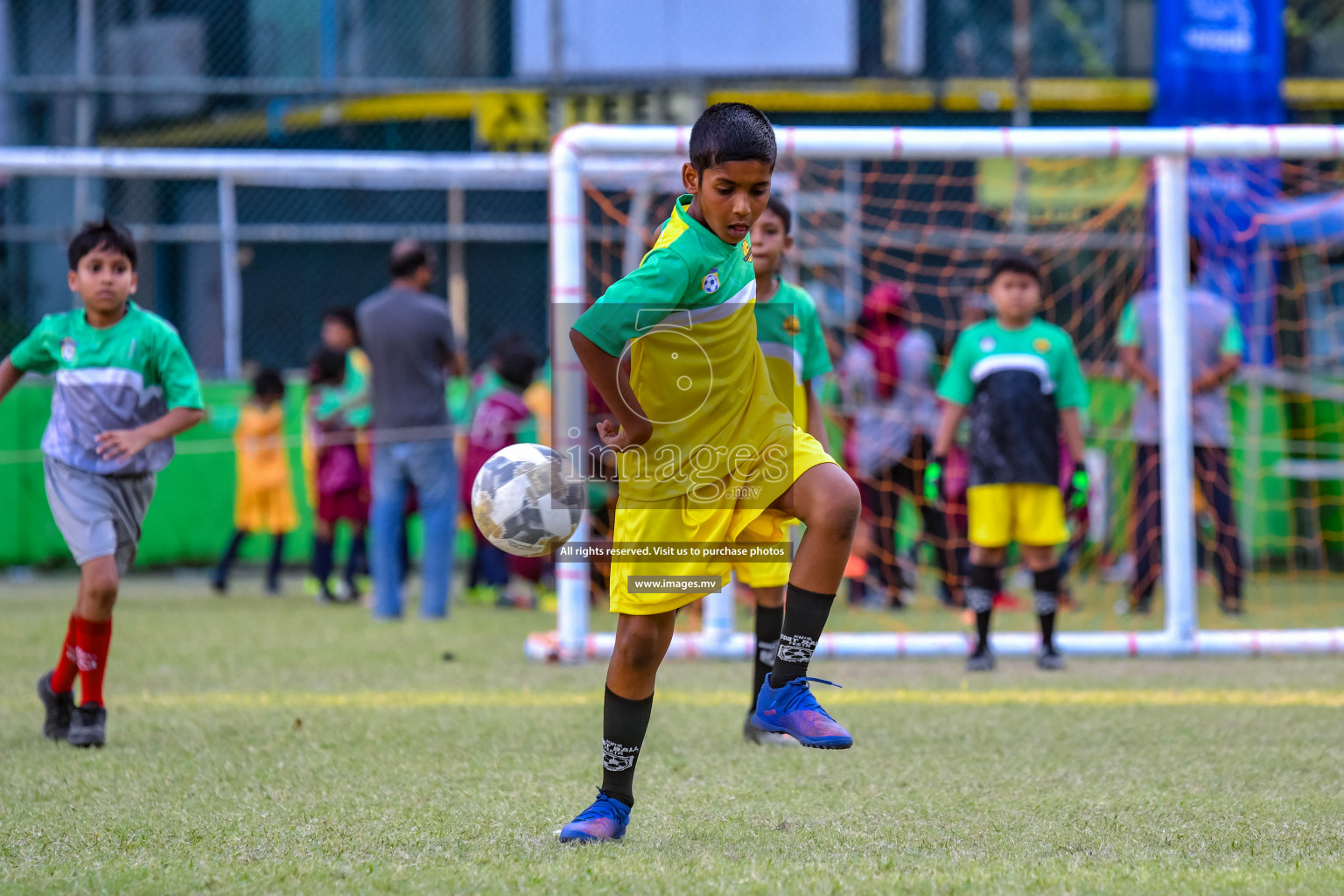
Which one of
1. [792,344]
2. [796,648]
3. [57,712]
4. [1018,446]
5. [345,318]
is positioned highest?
[345,318]

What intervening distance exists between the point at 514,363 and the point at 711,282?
6.22 m

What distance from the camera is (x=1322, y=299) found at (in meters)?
11.6

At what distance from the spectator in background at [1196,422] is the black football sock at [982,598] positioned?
2.19 meters

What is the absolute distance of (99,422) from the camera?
474cm

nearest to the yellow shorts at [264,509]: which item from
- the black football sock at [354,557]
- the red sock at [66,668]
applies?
the black football sock at [354,557]

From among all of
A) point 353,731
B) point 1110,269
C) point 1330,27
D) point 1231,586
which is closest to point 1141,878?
point 353,731

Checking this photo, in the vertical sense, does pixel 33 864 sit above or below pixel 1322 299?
below

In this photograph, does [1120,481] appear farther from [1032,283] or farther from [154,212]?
[154,212]

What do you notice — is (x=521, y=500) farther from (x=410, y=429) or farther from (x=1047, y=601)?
(x=410, y=429)

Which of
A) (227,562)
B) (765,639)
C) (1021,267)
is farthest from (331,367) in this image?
(765,639)

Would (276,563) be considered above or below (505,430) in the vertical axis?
below

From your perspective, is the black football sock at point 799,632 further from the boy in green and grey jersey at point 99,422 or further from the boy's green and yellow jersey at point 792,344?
the boy in green and grey jersey at point 99,422

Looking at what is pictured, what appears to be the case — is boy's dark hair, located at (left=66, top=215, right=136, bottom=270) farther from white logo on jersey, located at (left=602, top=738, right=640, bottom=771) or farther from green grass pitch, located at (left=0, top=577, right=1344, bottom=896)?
white logo on jersey, located at (left=602, top=738, right=640, bottom=771)

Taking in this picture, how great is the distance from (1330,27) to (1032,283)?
357 inches
